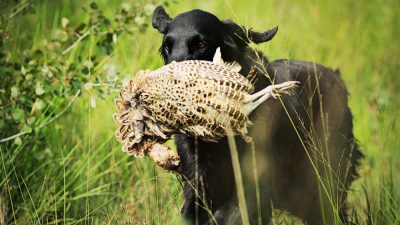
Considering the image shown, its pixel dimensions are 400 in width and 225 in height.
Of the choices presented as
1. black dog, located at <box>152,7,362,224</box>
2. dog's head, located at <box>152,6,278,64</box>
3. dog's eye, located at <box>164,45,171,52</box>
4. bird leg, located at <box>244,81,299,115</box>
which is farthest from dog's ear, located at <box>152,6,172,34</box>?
bird leg, located at <box>244,81,299,115</box>

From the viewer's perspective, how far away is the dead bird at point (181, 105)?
3.42 m

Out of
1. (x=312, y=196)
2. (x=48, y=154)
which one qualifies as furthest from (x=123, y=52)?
(x=312, y=196)

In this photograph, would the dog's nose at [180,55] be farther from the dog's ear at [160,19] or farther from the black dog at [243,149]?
the dog's ear at [160,19]

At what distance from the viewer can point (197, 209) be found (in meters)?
4.39

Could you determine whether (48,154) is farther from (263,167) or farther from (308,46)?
(308,46)

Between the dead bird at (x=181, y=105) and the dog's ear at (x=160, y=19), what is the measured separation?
1410mm

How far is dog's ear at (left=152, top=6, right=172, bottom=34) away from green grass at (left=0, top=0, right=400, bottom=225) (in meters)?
0.18

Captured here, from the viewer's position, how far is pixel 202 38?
4.49 meters

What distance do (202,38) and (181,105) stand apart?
44.2 inches

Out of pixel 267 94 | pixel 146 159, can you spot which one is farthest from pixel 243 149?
pixel 146 159

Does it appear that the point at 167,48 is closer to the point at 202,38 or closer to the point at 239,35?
the point at 202,38

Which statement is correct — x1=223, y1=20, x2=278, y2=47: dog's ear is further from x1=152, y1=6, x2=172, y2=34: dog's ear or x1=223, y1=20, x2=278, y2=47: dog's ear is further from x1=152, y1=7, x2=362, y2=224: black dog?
x1=152, y1=6, x2=172, y2=34: dog's ear

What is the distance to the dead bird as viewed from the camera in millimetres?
3422

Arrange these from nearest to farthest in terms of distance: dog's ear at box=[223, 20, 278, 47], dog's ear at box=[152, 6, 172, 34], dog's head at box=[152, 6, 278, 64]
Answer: dog's head at box=[152, 6, 278, 64]
dog's ear at box=[223, 20, 278, 47]
dog's ear at box=[152, 6, 172, 34]
